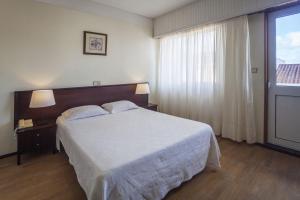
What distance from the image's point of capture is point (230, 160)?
255 cm

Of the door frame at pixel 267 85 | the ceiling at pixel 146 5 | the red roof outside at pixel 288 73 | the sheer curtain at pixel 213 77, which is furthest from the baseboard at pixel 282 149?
the ceiling at pixel 146 5

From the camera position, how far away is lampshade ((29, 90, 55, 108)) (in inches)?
102

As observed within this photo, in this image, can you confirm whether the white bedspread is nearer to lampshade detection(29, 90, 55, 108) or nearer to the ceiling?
lampshade detection(29, 90, 55, 108)

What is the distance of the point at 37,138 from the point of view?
101 inches

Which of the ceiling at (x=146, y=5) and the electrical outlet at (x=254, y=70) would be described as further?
the ceiling at (x=146, y=5)

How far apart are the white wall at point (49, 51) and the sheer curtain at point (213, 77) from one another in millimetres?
1086

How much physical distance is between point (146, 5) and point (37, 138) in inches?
121

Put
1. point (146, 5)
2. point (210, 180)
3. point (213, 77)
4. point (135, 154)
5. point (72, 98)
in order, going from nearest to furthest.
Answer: point (135, 154)
point (210, 180)
point (72, 98)
point (213, 77)
point (146, 5)

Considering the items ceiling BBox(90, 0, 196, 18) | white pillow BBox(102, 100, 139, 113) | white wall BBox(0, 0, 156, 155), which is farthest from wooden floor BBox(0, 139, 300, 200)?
ceiling BBox(90, 0, 196, 18)

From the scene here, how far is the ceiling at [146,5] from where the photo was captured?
3.37 metres

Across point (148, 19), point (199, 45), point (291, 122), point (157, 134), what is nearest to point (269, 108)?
point (291, 122)

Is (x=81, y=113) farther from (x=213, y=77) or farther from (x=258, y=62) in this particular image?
(x=258, y=62)

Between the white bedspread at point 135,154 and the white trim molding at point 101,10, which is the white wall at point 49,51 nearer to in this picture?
the white trim molding at point 101,10

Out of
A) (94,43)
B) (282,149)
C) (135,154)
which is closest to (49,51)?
(94,43)
